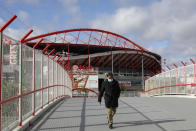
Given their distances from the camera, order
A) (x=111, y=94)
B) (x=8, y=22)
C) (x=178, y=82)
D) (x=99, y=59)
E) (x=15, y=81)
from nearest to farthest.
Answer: (x=8, y=22) < (x=15, y=81) < (x=111, y=94) < (x=178, y=82) < (x=99, y=59)

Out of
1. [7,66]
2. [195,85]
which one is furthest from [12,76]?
[195,85]

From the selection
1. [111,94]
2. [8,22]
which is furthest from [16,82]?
[111,94]

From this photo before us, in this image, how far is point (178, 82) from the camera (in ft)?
50.7

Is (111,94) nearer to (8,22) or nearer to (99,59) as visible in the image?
(8,22)

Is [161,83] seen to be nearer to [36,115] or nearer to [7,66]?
[36,115]

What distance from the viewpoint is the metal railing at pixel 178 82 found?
45.8ft

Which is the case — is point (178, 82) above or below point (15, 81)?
below

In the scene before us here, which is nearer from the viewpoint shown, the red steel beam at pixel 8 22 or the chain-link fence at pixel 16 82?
the red steel beam at pixel 8 22

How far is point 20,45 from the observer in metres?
4.97

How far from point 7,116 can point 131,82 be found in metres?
56.4

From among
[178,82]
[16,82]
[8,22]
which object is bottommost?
[178,82]

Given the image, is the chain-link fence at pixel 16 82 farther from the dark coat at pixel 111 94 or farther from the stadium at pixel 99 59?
the stadium at pixel 99 59

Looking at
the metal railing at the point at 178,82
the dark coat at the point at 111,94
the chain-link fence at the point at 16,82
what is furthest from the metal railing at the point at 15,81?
the metal railing at the point at 178,82

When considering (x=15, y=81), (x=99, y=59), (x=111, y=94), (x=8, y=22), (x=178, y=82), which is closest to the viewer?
(x=8, y=22)
